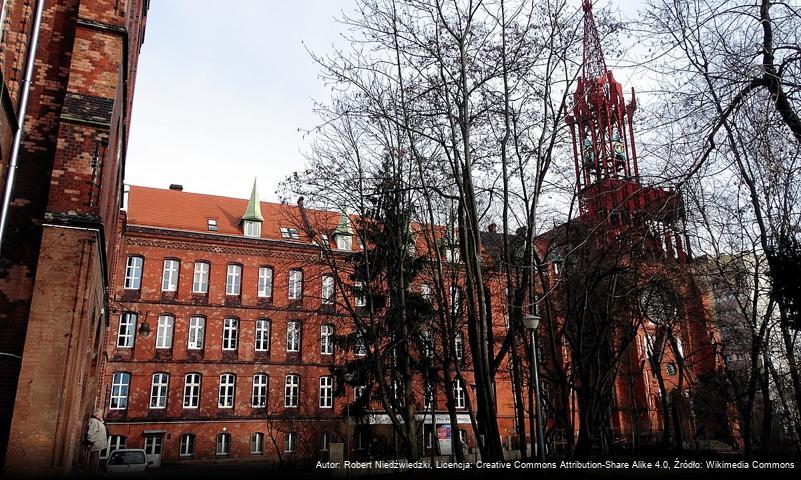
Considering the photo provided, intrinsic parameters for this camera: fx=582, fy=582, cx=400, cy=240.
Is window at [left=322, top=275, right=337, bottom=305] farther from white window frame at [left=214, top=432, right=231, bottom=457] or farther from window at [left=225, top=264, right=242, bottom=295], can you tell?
white window frame at [left=214, top=432, right=231, bottom=457]

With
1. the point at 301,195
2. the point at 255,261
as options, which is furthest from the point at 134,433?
the point at 301,195

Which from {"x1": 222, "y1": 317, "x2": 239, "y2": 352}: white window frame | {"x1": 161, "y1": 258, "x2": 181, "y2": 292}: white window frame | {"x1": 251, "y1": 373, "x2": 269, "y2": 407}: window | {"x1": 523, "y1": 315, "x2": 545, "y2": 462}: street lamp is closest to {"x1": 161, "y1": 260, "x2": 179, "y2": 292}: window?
{"x1": 161, "y1": 258, "x2": 181, "y2": 292}: white window frame

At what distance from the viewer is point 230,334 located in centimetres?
3428

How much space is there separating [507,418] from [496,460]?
3139cm

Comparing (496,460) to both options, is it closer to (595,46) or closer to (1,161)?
(595,46)

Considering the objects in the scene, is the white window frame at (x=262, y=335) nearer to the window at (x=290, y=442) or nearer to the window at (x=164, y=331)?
the window at (x=164, y=331)

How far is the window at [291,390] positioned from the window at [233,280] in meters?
6.09

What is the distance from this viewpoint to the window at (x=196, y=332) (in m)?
33.3

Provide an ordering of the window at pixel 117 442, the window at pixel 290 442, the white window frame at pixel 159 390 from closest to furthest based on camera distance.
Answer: the window at pixel 117 442
the white window frame at pixel 159 390
the window at pixel 290 442

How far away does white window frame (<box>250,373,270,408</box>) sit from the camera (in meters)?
33.5

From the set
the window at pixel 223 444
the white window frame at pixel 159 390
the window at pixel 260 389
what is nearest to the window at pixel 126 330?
the white window frame at pixel 159 390

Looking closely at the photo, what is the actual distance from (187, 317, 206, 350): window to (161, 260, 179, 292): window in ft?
7.02

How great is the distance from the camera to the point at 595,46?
38.8 ft

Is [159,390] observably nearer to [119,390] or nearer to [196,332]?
[119,390]
